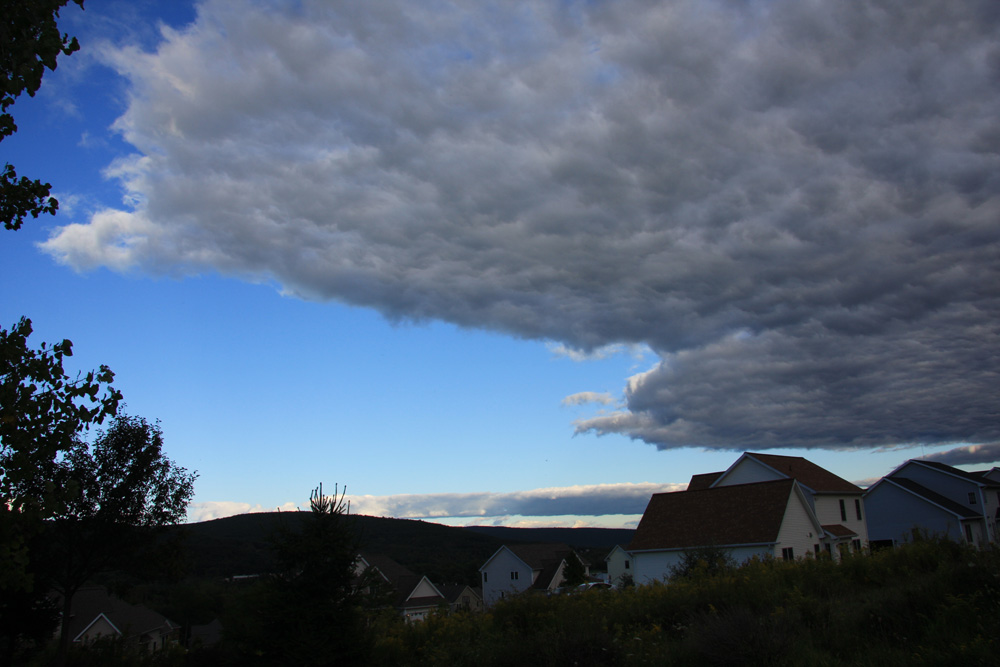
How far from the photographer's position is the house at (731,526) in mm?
29922

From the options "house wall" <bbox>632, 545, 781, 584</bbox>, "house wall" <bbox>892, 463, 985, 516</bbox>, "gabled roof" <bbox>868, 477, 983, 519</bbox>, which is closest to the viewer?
"house wall" <bbox>632, 545, 781, 584</bbox>

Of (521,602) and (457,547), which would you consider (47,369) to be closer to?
(521,602)

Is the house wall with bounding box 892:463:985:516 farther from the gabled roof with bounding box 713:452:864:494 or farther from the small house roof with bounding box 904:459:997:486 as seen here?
the gabled roof with bounding box 713:452:864:494

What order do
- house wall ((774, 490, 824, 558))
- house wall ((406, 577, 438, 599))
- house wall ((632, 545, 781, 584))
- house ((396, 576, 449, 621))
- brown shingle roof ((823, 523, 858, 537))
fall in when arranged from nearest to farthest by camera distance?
house wall ((774, 490, 824, 558)) < house wall ((632, 545, 781, 584)) < brown shingle roof ((823, 523, 858, 537)) < house ((396, 576, 449, 621)) < house wall ((406, 577, 438, 599))

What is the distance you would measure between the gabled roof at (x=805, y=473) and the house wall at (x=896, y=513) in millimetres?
4206

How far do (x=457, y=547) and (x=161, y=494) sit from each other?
4004 inches

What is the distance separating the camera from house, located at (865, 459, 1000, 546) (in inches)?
1725

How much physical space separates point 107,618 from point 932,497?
176ft

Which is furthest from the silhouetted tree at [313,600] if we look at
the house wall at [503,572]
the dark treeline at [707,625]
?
the house wall at [503,572]

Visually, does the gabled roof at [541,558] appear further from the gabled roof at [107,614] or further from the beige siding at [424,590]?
the gabled roof at [107,614]

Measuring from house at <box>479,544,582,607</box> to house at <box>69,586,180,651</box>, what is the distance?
30.9 meters

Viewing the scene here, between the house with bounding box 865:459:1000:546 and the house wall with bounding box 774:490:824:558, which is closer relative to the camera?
the house wall with bounding box 774:490:824:558

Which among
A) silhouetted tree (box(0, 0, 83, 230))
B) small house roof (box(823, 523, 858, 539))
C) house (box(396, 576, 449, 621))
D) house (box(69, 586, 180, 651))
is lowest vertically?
house (box(396, 576, 449, 621))

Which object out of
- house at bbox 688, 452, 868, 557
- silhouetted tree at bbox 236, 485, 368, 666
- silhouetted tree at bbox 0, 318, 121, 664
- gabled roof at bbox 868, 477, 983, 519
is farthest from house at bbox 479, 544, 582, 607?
silhouetted tree at bbox 0, 318, 121, 664
